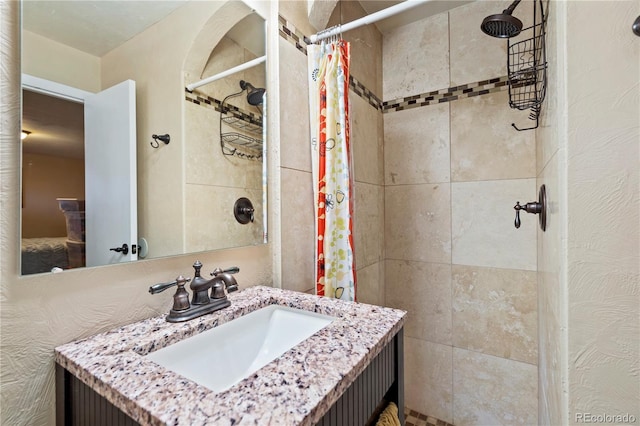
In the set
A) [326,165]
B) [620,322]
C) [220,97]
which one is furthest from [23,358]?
[620,322]

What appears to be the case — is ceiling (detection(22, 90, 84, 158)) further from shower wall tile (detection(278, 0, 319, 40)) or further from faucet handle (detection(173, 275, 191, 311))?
shower wall tile (detection(278, 0, 319, 40))

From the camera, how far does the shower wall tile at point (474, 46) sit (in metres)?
1.75

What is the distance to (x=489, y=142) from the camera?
176 cm

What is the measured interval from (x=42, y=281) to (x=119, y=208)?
0.23 m

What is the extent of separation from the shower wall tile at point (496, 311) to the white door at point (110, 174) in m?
1.78

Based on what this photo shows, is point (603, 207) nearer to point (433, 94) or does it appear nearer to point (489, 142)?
point (489, 142)

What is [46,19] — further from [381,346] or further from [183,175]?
[381,346]

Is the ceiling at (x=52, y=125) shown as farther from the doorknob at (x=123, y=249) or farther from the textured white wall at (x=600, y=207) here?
the textured white wall at (x=600, y=207)

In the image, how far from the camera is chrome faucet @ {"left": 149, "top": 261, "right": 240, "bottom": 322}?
78 centimetres

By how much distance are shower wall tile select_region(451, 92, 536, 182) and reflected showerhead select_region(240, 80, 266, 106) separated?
1286 mm

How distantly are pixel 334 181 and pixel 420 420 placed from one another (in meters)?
1.71

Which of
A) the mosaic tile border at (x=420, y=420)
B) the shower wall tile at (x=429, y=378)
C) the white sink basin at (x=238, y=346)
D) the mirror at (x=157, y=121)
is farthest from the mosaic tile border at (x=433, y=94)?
the mosaic tile border at (x=420, y=420)

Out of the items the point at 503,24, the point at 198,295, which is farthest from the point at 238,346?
Answer: the point at 503,24

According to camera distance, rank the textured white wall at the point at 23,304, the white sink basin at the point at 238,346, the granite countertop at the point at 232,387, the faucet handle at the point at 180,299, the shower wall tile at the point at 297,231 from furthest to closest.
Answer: the shower wall tile at the point at 297,231 → the faucet handle at the point at 180,299 → the white sink basin at the point at 238,346 → the textured white wall at the point at 23,304 → the granite countertop at the point at 232,387
